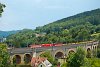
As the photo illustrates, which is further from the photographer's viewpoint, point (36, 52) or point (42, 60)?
point (36, 52)

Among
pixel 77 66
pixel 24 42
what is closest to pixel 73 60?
pixel 77 66

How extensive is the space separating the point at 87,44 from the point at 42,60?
4216 centimetres

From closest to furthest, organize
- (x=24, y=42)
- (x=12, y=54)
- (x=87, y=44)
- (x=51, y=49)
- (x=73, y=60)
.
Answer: (x=73, y=60)
(x=12, y=54)
(x=51, y=49)
(x=87, y=44)
(x=24, y=42)

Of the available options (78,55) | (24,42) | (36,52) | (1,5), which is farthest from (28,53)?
(1,5)

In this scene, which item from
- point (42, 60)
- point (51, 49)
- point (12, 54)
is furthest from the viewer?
point (51, 49)

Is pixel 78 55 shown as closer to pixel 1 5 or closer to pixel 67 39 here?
pixel 1 5

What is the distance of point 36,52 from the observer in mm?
89375

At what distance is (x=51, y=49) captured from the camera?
9469 cm

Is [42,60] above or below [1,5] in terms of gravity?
below

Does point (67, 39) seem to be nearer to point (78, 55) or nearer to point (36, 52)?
point (36, 52)

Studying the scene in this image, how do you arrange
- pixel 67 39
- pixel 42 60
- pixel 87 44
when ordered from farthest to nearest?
1. pixel 67 39
2. pixel 87 44
3. pixel 42 60

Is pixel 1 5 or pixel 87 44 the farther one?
pixel 87 44

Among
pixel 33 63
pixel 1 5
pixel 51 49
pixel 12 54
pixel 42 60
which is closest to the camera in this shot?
pixel 1 5

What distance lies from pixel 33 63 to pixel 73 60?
90.1 ft
